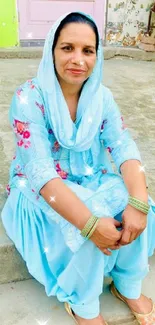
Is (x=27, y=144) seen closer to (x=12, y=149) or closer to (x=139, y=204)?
(x=139, y=204)

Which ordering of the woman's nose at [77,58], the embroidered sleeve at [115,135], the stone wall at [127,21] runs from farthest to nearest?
the stone wall at [127,21] → the embroidered sleeve at [115,135] → the woman's nose at [77,58]

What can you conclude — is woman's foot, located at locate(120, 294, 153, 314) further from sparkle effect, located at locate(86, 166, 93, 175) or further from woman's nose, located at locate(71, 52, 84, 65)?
woman's nose, located at locate(71, 52, 84, 65)

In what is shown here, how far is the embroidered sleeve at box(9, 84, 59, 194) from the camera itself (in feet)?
5.13

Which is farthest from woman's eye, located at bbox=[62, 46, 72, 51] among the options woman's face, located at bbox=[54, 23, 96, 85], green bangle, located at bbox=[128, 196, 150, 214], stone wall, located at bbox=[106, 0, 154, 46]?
stone wall, located at bbox=[106, 0, 154, 46]

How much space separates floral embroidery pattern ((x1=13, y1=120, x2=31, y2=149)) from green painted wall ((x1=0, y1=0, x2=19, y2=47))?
342 centimetres

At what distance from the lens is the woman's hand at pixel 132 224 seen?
154 cm

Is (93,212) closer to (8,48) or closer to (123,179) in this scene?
(123,179)

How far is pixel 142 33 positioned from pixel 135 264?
165 inches

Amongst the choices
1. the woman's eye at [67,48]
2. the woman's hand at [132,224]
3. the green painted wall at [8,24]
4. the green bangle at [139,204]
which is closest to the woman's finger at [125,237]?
the woman's hand at [132,224]

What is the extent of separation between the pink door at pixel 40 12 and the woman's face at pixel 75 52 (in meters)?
3.38

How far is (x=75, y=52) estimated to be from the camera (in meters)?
1.61

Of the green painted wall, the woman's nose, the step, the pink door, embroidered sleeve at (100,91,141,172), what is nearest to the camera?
the woman's nose

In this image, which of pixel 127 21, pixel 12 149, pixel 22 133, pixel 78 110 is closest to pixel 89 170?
pixel 78 110

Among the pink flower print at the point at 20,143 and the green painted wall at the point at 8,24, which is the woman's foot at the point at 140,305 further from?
the green painted wall at the point at 8,24
